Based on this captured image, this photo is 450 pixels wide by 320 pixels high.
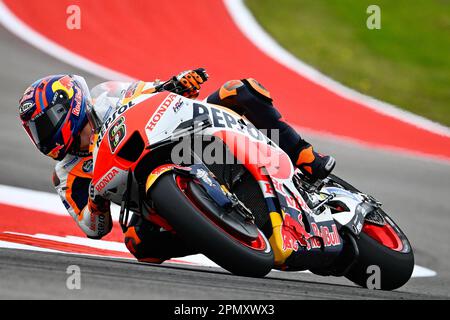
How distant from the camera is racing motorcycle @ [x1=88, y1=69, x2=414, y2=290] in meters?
4.46

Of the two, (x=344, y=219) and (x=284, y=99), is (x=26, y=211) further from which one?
(x=284, y=99)

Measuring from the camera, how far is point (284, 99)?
11.9 metres

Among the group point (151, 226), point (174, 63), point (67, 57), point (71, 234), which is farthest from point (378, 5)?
point (151, 226)

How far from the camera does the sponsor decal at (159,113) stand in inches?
189

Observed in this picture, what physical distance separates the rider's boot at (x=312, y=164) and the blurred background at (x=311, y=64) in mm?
1910

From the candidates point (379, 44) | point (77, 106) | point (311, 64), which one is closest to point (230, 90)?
point (77, 106)

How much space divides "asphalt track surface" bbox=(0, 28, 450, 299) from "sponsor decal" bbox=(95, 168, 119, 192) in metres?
0.41

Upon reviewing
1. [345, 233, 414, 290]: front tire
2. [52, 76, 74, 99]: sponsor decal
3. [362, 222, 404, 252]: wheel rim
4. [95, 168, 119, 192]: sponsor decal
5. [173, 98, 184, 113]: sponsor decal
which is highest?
[52, 76, 74, 99]: sponsor decal

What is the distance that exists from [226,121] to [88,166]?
3.24 ft

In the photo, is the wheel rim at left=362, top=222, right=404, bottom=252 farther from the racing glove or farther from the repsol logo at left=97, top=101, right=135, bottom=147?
the repsol logo at left=97, top=101, right=135, bottom=147

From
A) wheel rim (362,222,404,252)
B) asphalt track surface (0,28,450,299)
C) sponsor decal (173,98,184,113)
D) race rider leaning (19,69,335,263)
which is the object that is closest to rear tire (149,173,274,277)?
asphalt track surface (0,28,450,299)

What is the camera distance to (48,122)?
5.21 meters

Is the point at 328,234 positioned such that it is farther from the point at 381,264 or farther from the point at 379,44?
the point at 379,44
